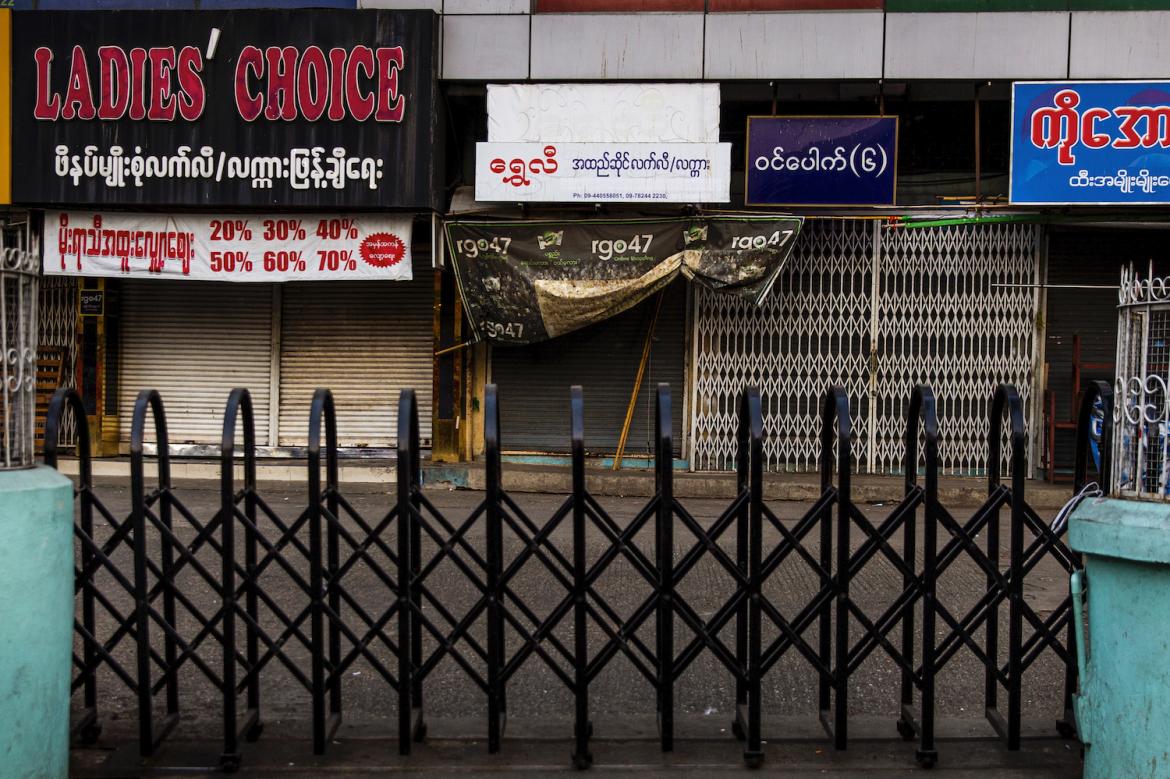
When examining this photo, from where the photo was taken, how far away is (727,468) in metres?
13.3

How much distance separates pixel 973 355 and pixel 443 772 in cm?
1014

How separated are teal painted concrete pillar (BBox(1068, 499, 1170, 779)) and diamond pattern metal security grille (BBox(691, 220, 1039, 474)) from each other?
355 inches

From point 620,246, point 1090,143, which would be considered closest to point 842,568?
point 620,246

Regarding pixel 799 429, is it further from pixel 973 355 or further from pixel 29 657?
pixel 29 657

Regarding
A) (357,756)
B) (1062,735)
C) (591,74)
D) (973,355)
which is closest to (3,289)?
(357,756)

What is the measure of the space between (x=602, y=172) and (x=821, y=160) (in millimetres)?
2535

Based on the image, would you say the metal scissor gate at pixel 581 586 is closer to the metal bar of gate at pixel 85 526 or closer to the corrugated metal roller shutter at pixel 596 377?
the metal bar of gate at pixel 85 526

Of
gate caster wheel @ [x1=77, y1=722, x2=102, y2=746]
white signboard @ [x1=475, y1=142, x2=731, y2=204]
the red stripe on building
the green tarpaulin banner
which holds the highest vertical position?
the red stripe on building

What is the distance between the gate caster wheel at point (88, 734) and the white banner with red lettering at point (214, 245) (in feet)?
27.7

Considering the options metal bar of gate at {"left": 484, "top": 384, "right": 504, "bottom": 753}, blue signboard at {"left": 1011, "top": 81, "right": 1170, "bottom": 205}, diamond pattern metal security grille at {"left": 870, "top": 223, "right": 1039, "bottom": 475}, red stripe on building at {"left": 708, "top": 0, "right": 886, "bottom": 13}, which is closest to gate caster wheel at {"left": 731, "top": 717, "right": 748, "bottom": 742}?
metal bar of gate at {"left": 484, "top": 384, "right": 504, "bottom": 753}

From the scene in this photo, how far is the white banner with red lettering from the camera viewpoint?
1266cm

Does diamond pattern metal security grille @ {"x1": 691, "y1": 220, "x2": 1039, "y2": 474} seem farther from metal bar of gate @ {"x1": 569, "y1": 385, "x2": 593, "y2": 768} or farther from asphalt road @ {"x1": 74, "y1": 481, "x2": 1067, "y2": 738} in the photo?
metal bar of gate @ {"x1": 569, "y1": 385, "x2": 593, "y2": 768}

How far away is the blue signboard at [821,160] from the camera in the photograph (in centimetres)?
1238

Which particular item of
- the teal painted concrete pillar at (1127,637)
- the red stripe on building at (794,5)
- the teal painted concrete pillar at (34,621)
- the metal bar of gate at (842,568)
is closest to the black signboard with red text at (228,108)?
the red stripe on building at (794,5)
